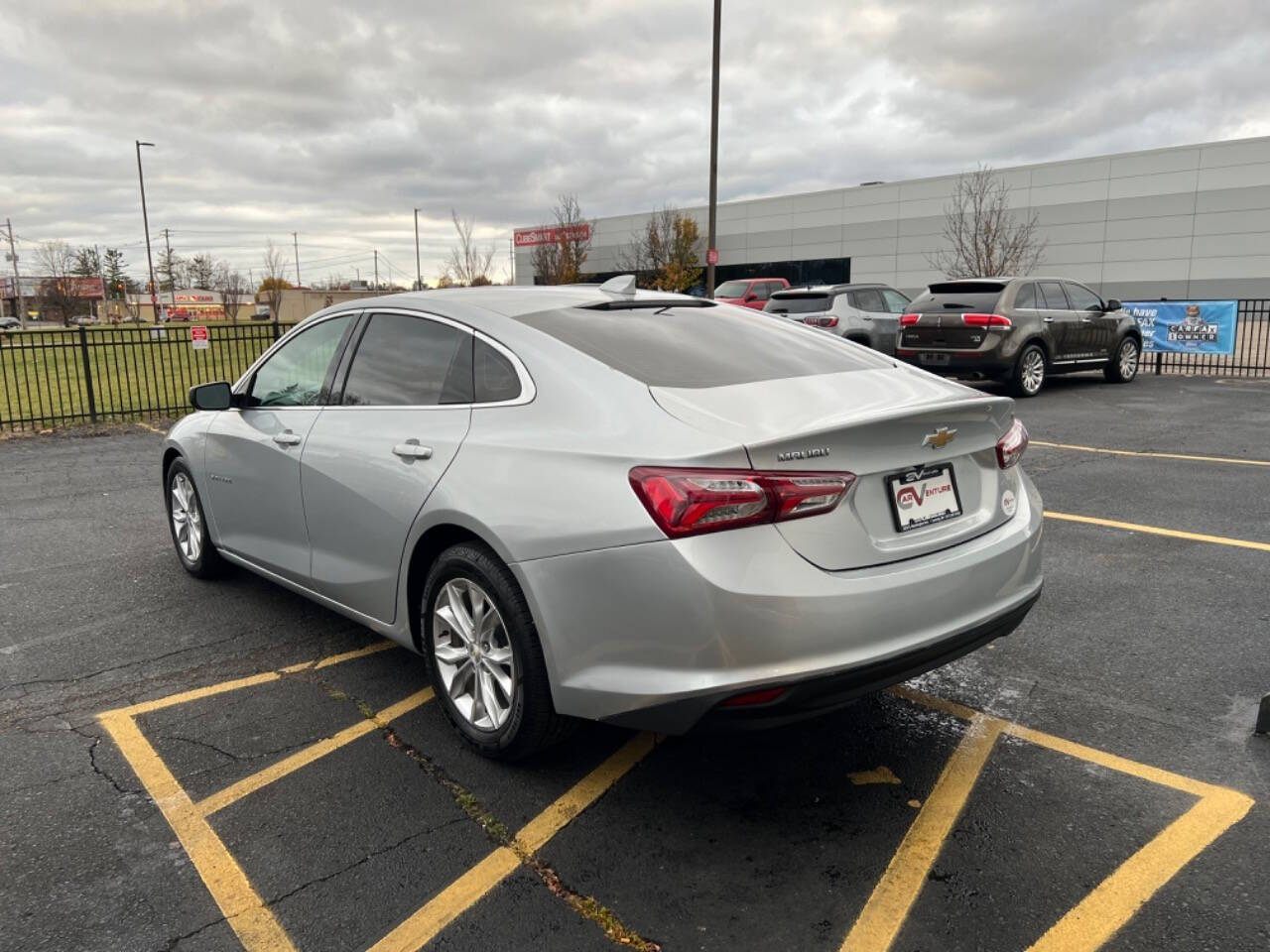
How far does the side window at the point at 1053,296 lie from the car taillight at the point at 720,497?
12.6m

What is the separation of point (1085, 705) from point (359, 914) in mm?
2678

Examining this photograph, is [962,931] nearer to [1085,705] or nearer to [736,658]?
[736,658]

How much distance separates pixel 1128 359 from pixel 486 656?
15176 millimetres

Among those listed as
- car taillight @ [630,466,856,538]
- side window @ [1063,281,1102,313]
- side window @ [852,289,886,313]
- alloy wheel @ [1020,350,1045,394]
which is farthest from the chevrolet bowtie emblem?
side window @ [852,289,886,313]

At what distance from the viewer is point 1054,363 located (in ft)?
45.1

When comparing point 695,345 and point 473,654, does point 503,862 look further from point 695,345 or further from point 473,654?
point 695,345

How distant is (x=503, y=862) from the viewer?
2.57 metres

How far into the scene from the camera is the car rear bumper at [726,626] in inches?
95.4

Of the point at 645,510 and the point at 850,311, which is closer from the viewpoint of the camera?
the point at 645,510

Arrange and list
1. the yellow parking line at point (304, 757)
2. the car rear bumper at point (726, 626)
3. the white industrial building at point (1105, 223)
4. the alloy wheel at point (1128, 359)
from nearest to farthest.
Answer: the car rear bumper at point (726, 626)
the yellow parking line at point (304, 757)
the alloy wheel at point (1128, 359)
the white industrial building at point (1105, 223)

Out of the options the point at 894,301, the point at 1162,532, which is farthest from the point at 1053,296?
the point at 1162,532

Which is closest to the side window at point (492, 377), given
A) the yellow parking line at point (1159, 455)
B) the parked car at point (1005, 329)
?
the yellow parking line at point (1159, 455)

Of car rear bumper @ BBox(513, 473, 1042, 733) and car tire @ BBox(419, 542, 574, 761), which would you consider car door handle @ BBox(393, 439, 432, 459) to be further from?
car rear bumper @ BBox(513, 473, 1042, 733)

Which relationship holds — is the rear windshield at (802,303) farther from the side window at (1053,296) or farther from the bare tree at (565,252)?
the bare tree at (565,252)
